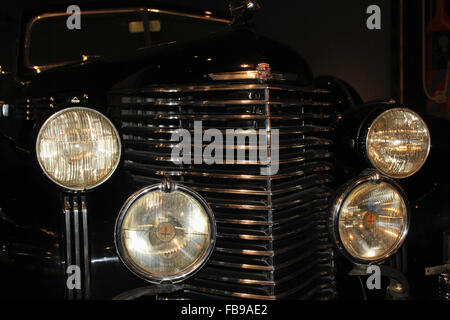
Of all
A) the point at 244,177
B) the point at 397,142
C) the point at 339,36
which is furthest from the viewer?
the point at 339,36

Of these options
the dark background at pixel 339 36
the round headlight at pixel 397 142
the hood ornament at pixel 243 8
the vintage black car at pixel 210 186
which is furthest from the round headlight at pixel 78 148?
the dark background at pixel 339 36

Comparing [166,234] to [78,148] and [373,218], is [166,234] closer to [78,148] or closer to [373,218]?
[78,148]

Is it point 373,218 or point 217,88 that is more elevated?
point 217,88

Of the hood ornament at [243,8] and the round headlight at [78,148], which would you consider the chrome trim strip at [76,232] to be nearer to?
the round headlight at [78,148]

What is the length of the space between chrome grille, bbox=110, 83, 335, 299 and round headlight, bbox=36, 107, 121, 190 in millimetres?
115

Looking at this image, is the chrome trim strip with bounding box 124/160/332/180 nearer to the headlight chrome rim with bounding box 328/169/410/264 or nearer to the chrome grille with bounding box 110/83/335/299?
the chrome grille with bounding box 110/83/335/299

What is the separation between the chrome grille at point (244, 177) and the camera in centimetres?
150

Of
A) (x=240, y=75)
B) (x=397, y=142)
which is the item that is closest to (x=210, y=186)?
(x=240, y=75)

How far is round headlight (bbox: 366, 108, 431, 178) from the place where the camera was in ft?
5.26

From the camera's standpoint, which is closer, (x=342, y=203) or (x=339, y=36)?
(x=342, y=203)

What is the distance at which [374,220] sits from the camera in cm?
156

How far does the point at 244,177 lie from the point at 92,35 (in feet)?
4.76

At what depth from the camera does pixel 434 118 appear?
2.11 meters
